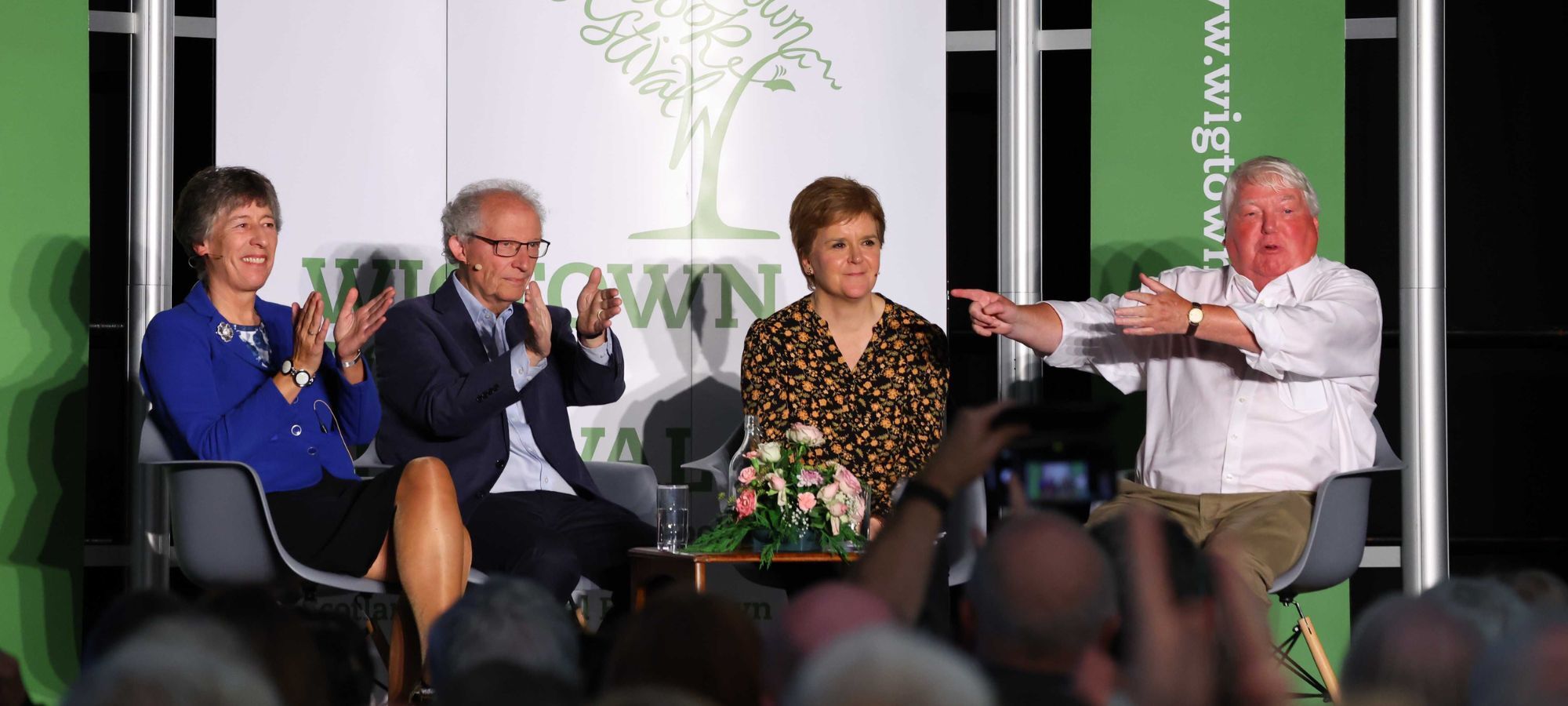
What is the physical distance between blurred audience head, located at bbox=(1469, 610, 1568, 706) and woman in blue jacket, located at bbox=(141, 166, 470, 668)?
262cm

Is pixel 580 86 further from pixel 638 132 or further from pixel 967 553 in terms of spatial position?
pixel 967 553

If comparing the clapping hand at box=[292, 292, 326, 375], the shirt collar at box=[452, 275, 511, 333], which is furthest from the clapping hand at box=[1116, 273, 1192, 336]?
the clapping hand at box=[292, 292, 326, 375]

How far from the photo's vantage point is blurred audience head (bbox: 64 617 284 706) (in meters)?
0.68

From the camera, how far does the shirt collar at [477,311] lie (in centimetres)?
383

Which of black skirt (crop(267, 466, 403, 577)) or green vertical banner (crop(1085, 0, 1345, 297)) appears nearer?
black skirt (crop(267, 466, 403, 577))

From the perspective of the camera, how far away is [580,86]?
15.3 ft

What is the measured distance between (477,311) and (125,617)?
3.09m

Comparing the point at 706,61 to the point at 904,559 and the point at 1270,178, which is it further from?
the point at 904,559

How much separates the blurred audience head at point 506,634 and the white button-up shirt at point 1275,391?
2.84 m

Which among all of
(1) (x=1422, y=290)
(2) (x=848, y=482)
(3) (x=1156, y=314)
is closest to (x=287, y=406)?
(2) (x=848, y=482)

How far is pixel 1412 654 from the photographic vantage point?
785mm

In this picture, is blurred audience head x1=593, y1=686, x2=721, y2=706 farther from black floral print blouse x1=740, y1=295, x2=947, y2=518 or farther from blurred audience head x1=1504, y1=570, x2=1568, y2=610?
black floral print blouse x1=740, y1=295, x2=947, y2=518

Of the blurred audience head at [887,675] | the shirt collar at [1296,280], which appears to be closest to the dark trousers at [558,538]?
the shirt collar at [1296,280]

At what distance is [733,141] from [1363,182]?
2.56 metres
